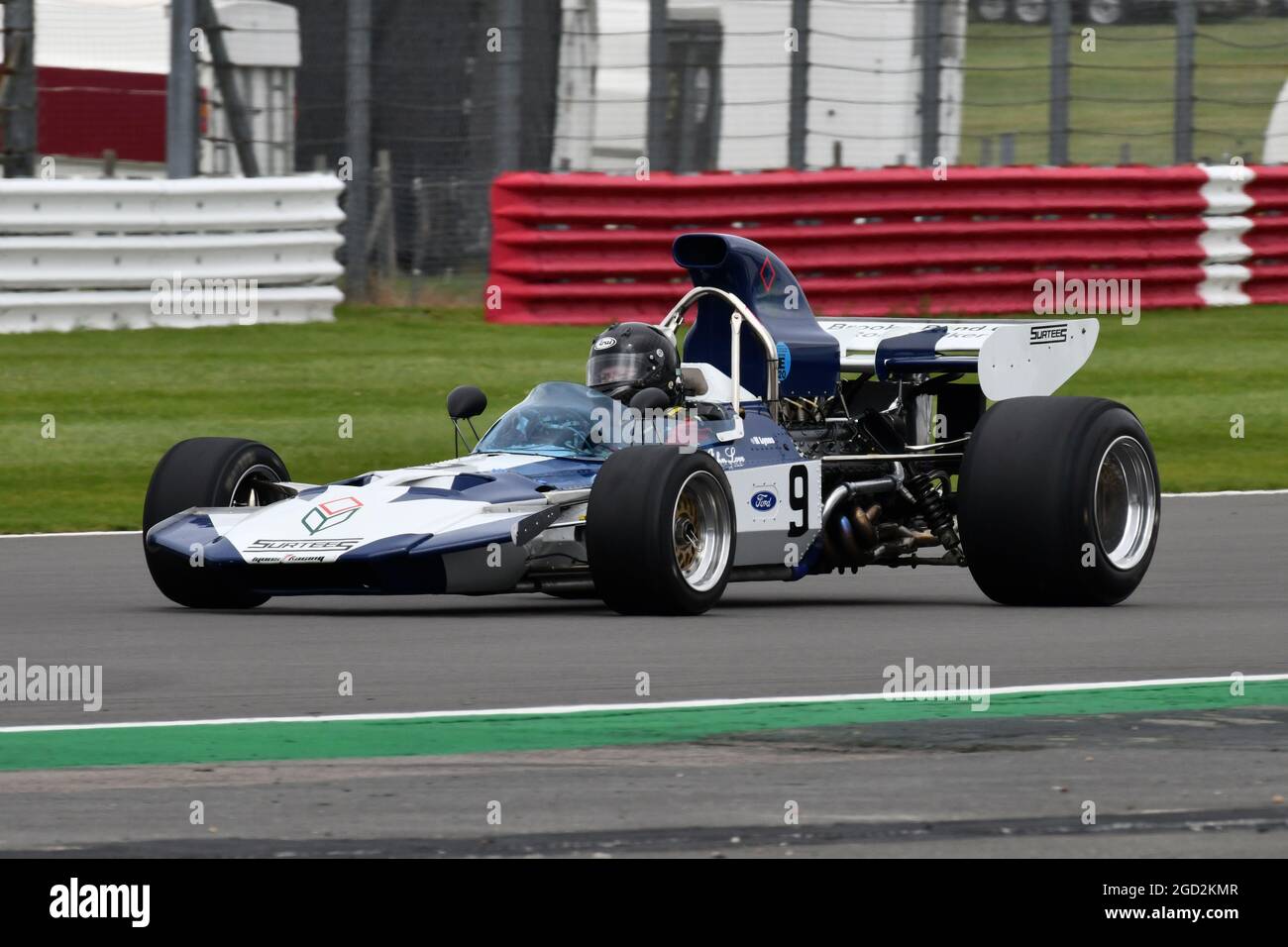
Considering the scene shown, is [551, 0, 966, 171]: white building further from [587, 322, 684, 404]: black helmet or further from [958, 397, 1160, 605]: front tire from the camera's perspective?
[958, 397, 1160, 605]: front tire

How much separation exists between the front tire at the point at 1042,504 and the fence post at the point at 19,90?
11176 mm

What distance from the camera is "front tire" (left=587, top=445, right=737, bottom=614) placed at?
10.0 m

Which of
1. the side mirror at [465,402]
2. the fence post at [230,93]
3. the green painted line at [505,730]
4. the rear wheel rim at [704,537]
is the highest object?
the fence post at [230,93]

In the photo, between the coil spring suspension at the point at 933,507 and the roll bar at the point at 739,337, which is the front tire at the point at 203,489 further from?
the coil spring suspension at the point at 933,507

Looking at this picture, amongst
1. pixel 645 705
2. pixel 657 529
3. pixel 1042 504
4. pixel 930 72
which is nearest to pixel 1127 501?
pixel 1042 504

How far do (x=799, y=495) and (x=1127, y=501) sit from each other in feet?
4.89

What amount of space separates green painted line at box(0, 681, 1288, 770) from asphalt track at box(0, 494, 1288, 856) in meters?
0.14

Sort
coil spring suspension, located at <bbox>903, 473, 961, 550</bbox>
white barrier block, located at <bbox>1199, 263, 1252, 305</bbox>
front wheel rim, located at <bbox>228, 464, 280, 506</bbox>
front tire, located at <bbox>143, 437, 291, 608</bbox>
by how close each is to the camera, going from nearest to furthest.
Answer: front tire, located at <bbox>143, 437, 291, 608</bbox> → front wheel rim, located at <bbox>228, 464, 280, 506</bbox> → coil spring suspension, located at <bbox>903, 473, 961, 550</bbox> → white barrier block, located at <bbox>1199, 263, 1252, 305</bbox>

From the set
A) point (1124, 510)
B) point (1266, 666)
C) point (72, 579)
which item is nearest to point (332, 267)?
point (72, 579)

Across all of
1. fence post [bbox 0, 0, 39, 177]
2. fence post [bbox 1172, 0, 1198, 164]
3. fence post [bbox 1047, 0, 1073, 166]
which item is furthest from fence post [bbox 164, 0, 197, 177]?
fence post [bbox 1172, 0, 1198, 164]

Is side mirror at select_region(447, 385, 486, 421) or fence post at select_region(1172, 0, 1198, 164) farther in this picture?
fence post at select_region(1172, 0, 1198, 164)

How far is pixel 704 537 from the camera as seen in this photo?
35.1 feet

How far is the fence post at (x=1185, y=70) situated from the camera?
22359mm

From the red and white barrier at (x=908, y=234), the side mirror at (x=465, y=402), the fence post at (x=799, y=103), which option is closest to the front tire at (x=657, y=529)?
the side mirror at (x=465, y=402)
